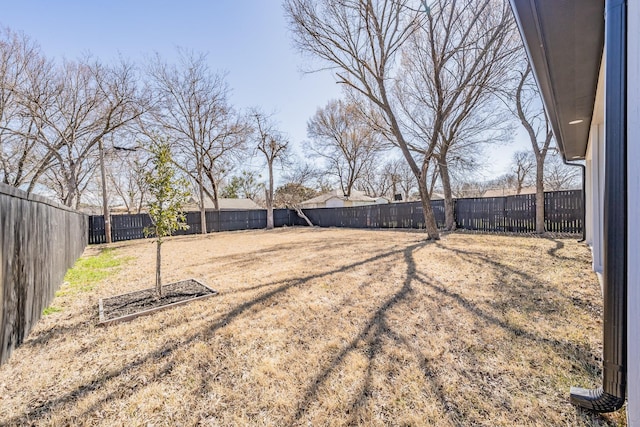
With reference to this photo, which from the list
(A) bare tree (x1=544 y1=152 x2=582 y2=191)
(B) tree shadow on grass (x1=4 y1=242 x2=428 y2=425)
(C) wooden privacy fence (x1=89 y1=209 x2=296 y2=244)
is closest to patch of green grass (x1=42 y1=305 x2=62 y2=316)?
(B) tree shadow on grass (x1=4 y1=242 x2=428 y2=425)

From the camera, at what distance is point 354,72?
819 cm

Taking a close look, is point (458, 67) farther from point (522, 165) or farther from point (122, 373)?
point (522, 165)

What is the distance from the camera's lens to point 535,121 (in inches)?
345

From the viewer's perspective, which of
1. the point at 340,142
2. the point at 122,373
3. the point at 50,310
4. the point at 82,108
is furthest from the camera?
the point at 340,142

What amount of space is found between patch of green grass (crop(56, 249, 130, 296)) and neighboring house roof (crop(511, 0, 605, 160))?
622 cm

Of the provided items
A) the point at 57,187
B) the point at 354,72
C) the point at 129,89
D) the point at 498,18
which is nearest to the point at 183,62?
the point at 129,89

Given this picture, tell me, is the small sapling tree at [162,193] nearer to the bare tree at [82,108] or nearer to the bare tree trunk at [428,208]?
the bare tree trunk at [428,208]

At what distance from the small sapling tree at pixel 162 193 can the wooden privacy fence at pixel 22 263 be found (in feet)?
3.59

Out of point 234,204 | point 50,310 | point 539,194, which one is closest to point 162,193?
point 50,310

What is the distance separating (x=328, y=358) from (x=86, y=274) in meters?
5.72

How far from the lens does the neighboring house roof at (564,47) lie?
1.70 metres

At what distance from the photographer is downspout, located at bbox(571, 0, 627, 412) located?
136 centimetres

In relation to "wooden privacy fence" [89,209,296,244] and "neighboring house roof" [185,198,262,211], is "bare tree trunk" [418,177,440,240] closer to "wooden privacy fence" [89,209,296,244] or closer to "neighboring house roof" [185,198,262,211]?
"wooden privacy fence" [89,209,296,244]

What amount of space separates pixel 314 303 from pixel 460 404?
1900 mm
